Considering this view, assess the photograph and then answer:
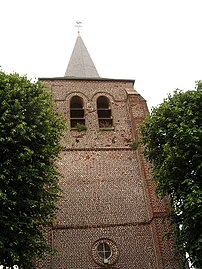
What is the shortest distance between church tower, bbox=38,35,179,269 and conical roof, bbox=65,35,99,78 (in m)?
1.96

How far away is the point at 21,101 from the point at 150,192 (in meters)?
7.04

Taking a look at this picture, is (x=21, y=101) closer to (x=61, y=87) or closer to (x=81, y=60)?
(x=61, y=87)

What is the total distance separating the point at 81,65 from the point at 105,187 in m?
10.9

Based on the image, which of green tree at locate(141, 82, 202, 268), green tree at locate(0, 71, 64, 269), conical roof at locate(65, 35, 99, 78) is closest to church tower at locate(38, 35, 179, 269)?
conical roof at locate(65, 35, 99, 78)

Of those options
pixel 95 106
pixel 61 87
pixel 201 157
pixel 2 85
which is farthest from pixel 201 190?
pixel 61 87

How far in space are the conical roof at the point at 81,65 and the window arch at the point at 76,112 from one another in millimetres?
3183

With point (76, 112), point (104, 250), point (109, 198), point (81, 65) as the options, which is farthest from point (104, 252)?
point (81, 65)

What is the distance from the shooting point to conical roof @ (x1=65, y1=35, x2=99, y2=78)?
2525 cm

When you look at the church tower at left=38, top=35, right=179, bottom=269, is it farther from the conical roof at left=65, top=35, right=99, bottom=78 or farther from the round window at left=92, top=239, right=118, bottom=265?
the conical roof at left=65, top=35, right=99, bottom=78

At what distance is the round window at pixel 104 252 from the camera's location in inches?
614

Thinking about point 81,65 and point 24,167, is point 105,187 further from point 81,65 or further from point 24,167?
point 81,65

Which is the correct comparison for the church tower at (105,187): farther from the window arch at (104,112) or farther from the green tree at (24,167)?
the green tree at (24,167)

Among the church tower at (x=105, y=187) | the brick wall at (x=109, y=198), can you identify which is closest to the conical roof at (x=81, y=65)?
the church tower at (x=105, y=187)

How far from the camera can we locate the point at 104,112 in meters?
21.9
